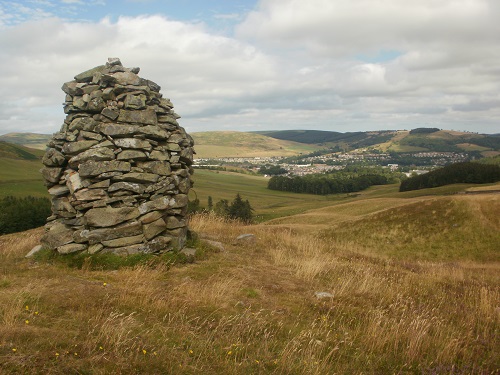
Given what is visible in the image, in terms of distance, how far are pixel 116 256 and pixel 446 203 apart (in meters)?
44.3

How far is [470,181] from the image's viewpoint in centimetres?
11088

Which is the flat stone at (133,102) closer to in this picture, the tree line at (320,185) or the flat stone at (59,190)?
the flat stone at (59,190)

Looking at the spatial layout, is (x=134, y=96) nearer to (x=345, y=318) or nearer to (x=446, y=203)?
(x=345, y=318)

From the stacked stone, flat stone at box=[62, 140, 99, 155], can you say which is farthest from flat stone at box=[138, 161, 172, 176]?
flat stone at box=[62, 140, 99, 155]

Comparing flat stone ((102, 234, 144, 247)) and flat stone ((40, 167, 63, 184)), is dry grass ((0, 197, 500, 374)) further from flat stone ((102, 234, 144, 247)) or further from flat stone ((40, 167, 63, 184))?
flat stone ((40, 167, 63, 184))

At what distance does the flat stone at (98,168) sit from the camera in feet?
36.6

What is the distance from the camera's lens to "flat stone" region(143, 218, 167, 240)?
37.2ft

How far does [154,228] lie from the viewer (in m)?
11.5

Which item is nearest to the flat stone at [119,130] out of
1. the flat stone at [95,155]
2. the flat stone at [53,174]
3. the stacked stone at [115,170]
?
the stacked stone at [115,170]

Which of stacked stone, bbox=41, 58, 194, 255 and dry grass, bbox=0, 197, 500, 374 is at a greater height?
stacked stone, bbox=41, 58, 194, 255

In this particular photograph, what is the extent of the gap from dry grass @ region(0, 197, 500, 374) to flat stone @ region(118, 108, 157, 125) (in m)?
4.74

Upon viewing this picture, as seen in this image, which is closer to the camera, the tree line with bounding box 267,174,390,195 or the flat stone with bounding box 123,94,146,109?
the flat stone with bounding box 123,94,146,109

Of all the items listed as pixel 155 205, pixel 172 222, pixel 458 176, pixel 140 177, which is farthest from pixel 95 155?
pixel 458 176

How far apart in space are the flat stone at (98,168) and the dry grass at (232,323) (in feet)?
9.30
